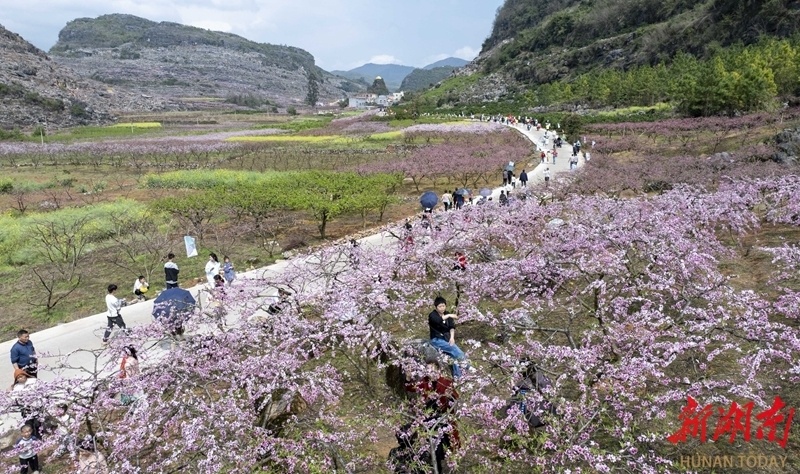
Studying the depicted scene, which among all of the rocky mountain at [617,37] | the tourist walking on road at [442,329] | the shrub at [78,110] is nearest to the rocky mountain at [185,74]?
the shrub at [78,110]

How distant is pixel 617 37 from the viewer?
3686 inches

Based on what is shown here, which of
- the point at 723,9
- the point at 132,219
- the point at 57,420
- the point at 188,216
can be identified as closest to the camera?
the point at 57,420

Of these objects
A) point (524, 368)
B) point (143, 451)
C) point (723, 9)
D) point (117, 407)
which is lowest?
point (143, 451)

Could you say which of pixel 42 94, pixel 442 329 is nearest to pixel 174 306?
pixel 442 329

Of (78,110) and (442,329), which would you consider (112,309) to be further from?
(78,110)

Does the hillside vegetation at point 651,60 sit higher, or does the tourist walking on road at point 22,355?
the hillside vegetation at point 651,60

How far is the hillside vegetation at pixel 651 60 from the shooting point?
42000 mm

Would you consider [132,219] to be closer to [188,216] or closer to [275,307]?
[188,216]

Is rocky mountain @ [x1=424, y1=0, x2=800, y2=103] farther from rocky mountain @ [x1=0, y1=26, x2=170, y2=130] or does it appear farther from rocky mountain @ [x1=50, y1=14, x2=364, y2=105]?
rocky mountain @ [x1=0, y1=26, x2=170, y2=130]

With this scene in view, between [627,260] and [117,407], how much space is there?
7.88m

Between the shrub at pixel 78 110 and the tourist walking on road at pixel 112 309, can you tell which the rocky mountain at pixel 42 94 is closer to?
the shrub at pixel 78 110

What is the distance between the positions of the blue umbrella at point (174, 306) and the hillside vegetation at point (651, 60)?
46324mm

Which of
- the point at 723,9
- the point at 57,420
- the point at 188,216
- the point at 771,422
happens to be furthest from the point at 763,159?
the point at 723,9

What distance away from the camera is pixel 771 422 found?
595 cm
